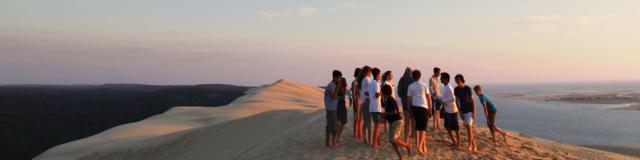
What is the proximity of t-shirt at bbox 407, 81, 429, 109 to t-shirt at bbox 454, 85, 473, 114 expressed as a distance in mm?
1285

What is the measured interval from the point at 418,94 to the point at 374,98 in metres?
0.92

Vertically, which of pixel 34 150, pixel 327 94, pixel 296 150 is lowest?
pixel 34 150

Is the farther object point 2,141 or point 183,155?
point 2,141

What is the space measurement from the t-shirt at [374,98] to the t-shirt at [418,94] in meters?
0.68

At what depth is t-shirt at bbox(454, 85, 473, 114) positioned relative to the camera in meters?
10.8

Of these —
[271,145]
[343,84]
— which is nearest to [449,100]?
[343,84]

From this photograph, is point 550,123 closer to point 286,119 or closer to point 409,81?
point 286,119

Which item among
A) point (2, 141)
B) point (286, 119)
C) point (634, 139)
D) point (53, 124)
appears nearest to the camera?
point (286, 119)

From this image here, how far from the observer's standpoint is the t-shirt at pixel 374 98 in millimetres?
10250

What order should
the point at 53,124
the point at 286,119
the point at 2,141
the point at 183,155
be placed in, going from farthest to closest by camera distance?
the point at 53,124 → the point at 2,141 → the point at 286,119 → the point at 183,155

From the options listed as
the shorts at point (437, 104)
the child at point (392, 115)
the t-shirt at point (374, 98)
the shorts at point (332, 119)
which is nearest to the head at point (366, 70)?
the t-shirt at point (374, 98)

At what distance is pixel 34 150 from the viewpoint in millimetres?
36500

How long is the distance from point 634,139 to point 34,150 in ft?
126

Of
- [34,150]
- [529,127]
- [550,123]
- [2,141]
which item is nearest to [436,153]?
[529,127]
